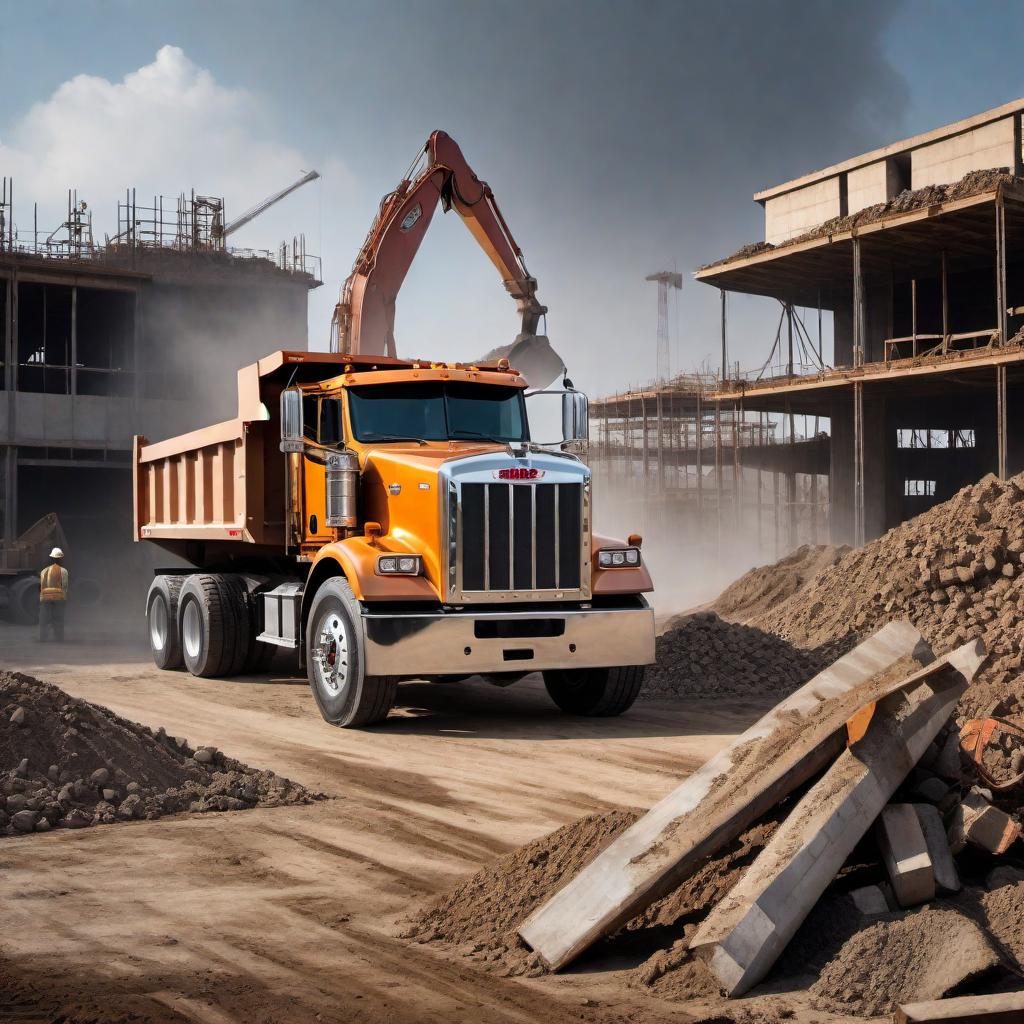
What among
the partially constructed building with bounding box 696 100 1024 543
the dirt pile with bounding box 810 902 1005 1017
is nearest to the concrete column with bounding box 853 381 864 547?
the partially constructed building with bounding box 696 100 1024 543

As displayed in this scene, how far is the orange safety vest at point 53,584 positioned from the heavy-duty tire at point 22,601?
5280 mm

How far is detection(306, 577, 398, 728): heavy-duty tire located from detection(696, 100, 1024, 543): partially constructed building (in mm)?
20153

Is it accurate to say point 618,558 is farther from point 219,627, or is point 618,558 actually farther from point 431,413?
point 219,627

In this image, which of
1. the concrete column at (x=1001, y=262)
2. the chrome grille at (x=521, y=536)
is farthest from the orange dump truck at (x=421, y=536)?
the concrete column at (x=1001, y=262)

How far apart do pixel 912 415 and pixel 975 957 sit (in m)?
36.2

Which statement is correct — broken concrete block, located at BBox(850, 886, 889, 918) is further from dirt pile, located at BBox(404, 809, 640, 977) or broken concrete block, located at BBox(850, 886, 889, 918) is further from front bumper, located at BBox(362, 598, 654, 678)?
front bumper, located at BBox(362, 598, 654, 678)

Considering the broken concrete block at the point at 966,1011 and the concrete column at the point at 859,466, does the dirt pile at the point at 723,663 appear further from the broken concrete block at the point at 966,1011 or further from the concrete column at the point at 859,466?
the concrete column at the point at 859,466

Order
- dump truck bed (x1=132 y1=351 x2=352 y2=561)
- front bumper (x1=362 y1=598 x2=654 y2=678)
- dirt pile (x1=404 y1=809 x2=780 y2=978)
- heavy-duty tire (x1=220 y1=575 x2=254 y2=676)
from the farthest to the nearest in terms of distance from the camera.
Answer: heavy-duty tire (x1=220 y1=575 x2=254 y2=676), dump truck bed (x1=132 y1=351 x2=352 y2=561), front bumper (x1=362 y1=598 x2=654 y2=678), dirt pile (x1=404 y1=809 x2=780 y2=978)

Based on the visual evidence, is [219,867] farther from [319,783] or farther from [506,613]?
[506,613]

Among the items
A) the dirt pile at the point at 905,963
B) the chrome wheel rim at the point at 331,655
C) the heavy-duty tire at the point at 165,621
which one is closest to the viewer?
the dirt pile at the point at 905,963

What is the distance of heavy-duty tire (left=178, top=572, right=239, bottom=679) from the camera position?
14758 millimetres

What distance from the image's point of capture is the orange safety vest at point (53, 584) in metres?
20.9

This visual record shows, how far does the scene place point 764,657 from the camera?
1460 centimetres

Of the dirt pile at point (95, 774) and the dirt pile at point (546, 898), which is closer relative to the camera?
the dirt pile at point (546, 898)
